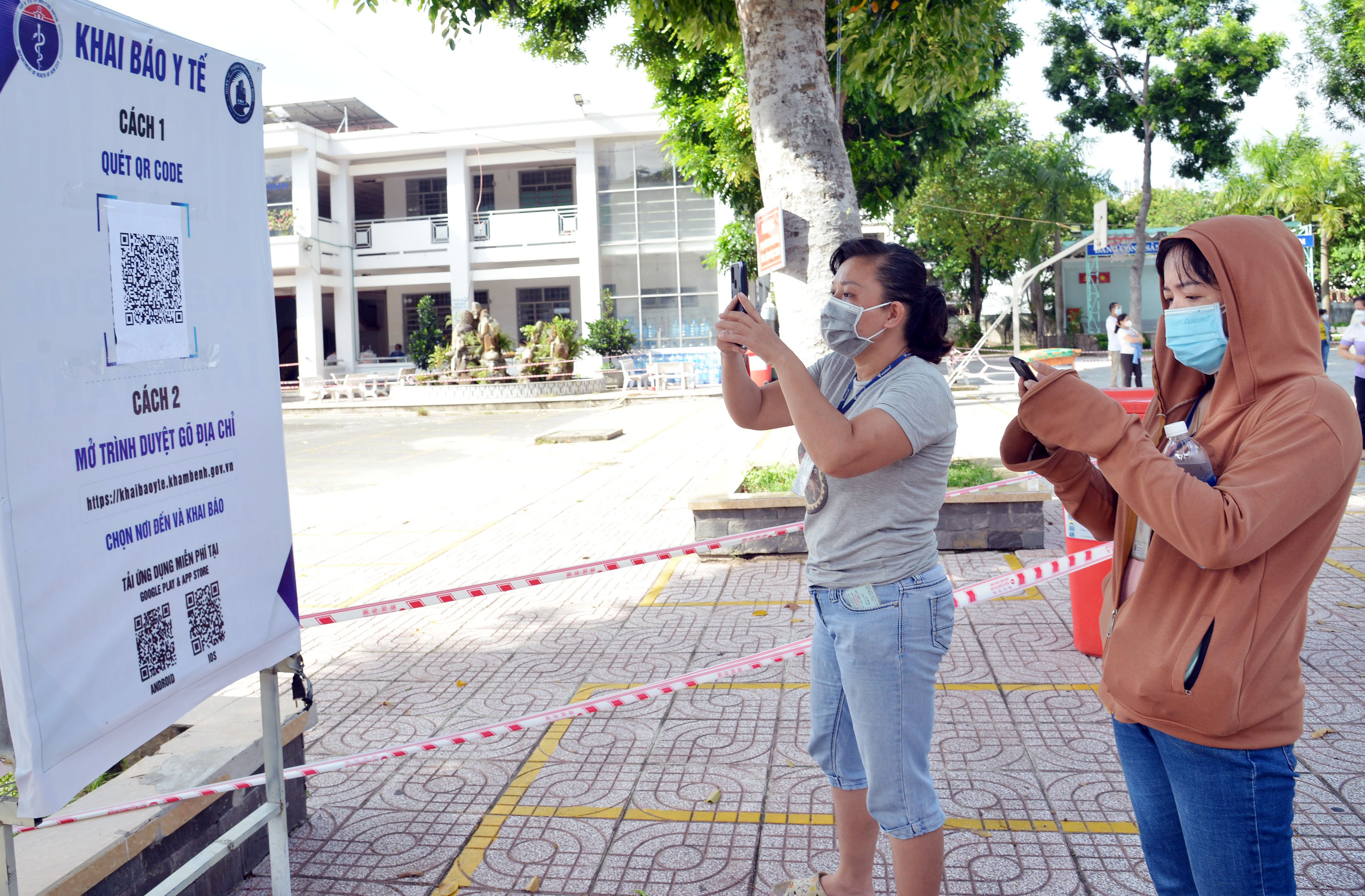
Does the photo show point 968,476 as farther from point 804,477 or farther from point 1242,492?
point 1242,492

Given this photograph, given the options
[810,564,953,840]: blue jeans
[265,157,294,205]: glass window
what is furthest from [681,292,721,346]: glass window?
[810,564,953,840]: blue jeans

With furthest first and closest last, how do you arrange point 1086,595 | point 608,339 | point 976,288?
point 976,288, point 608,339, point 1086,595

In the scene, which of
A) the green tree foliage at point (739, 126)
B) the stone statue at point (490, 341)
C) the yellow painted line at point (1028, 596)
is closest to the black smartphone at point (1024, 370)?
the yellow painted line at point (1028, 596)

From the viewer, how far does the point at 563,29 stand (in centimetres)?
1244

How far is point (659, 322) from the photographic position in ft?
102

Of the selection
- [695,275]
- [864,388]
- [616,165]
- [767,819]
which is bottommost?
[767,819]

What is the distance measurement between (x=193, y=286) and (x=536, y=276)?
29942mm

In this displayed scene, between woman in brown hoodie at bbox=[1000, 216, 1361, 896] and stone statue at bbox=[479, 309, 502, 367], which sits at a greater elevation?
stone statue at bbox=[479, 309, 502, 367]

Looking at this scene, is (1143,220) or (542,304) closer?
(1143,220)

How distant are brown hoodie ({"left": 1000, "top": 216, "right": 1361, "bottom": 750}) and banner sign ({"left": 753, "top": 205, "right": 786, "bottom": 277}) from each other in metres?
5.36

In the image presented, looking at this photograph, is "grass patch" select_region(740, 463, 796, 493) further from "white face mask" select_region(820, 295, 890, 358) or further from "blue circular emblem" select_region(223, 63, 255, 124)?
"blue circular emblem" select_region(223, 63, 255, 124)

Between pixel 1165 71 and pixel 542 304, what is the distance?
20.0 m

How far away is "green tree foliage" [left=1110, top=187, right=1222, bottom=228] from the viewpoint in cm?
5894

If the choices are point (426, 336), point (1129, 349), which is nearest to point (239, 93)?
point (1129, 349)
